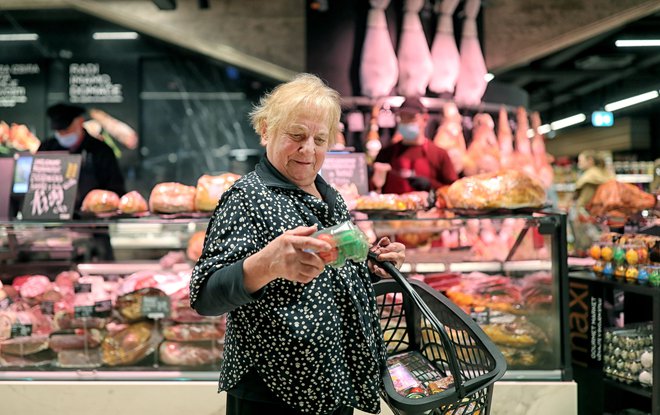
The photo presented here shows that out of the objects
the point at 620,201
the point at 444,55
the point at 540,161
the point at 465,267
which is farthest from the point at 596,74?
the point at 465,267

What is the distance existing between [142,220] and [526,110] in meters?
4.10

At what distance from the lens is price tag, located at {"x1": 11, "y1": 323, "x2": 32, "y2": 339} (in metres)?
2.78

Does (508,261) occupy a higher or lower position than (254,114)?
lower

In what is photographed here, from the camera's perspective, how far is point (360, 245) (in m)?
1.14

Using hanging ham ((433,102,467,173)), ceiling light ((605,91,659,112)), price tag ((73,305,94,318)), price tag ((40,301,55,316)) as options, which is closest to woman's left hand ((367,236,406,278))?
price tag ((73,305,94,318))

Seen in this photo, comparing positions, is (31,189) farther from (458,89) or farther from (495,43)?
(495,43)

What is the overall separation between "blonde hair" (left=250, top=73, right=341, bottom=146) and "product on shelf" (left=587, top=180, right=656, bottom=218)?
8.04ft

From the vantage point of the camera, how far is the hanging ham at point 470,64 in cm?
525

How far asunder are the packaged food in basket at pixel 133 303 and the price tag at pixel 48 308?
1.07 ft

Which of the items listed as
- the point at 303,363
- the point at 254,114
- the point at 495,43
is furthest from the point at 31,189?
the point at 495,43

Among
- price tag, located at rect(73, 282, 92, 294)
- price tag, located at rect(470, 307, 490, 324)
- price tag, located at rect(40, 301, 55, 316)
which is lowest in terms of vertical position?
price tag, located at rect(470, 307, 490, 324)

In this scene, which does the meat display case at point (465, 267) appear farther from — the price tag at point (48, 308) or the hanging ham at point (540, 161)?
the hanging ham at point (540, 161)

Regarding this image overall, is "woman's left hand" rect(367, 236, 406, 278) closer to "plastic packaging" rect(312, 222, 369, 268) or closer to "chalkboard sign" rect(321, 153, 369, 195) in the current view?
"plastic packaging" rect(312, 222, 369, 268)

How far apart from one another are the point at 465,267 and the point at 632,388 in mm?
864
